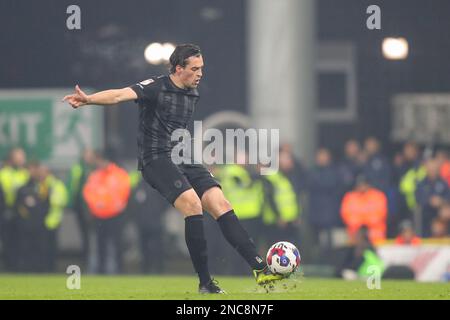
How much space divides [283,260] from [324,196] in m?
9.07

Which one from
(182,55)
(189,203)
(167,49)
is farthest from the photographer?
(167,49)

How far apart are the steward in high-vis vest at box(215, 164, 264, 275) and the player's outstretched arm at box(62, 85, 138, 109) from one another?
8.15 metres

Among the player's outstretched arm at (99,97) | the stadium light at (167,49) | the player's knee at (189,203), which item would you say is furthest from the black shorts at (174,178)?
the stadium light at (167,49)

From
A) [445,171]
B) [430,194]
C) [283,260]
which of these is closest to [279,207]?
[430,194]

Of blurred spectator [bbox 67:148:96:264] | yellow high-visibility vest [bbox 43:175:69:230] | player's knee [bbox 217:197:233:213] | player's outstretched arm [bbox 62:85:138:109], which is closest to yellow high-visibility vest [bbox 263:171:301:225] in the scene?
blurred spectator [bbox 67:148:96:264]

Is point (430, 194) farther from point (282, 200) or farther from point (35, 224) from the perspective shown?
point (35, 224)

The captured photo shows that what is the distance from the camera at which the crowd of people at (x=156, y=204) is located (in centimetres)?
2011

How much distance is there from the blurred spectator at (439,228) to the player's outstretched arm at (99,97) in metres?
9.51

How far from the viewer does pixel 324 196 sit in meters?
20.5

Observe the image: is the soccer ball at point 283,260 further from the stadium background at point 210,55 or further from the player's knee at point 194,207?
the stadium background at point 210,55

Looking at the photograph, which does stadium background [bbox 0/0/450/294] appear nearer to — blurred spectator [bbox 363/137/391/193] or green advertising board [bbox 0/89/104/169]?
green advertising board [bbox 0/89/104/169]

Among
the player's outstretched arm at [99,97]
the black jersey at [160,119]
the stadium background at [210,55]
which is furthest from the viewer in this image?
the stadium background at [210,55]

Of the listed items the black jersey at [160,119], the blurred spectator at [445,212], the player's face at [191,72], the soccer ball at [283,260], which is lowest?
the blurred spectator at [445,212]

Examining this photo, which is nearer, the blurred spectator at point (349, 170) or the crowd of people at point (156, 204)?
the crowd of people at point (156, 204)
